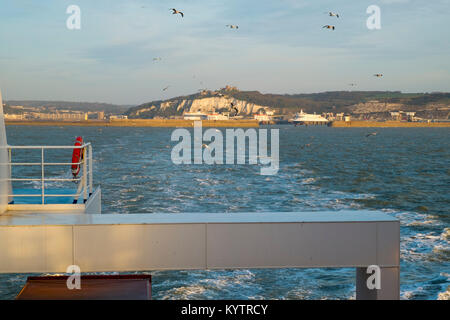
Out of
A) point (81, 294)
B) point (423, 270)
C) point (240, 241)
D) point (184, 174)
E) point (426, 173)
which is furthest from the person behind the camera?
point (426, 173)

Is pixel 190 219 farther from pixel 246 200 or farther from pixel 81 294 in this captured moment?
pixel 246 200

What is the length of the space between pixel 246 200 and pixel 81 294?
2564 cm

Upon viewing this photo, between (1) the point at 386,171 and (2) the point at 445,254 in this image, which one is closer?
(2) the point at 445,254

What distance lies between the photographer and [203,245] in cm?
779

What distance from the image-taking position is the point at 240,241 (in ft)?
25.6

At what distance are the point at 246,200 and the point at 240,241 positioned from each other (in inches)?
976

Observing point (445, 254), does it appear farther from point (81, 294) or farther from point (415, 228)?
point (81, 294)

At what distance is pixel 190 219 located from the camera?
7.99 meters

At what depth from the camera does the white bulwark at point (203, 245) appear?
7688 millimetres

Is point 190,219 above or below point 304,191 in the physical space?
above

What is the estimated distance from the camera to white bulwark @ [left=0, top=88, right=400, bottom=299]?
25.2ft

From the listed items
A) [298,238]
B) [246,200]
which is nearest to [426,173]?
[246,200]
